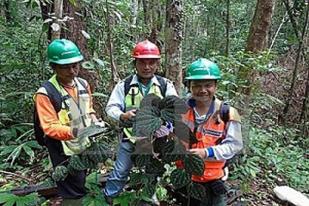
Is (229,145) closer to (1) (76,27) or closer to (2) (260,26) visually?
(1) (76,27)

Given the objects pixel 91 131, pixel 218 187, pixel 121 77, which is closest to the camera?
pixel 91 131

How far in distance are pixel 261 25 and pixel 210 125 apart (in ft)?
14.0

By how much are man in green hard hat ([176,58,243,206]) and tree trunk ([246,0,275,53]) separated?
4.02m

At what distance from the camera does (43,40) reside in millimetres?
5547

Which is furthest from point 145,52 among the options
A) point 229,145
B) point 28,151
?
point 28,151

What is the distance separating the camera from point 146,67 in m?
3.02

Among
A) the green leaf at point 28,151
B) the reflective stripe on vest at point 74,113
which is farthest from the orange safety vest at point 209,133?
the green leaf at point 28,151

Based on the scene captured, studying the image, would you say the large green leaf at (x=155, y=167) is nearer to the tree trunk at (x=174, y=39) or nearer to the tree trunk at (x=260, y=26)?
the tree trunk at (x=174, y=39)

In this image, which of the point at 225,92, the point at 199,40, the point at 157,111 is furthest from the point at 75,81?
the point at 199,40

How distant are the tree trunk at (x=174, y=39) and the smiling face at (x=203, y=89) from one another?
1.99 m

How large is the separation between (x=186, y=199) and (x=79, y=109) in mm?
1006

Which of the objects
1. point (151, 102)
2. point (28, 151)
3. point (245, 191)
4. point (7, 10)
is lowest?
point (245, 191)

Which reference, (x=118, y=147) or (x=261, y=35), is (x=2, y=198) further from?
(x=261, y=35)

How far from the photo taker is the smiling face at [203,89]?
257 centimetres
